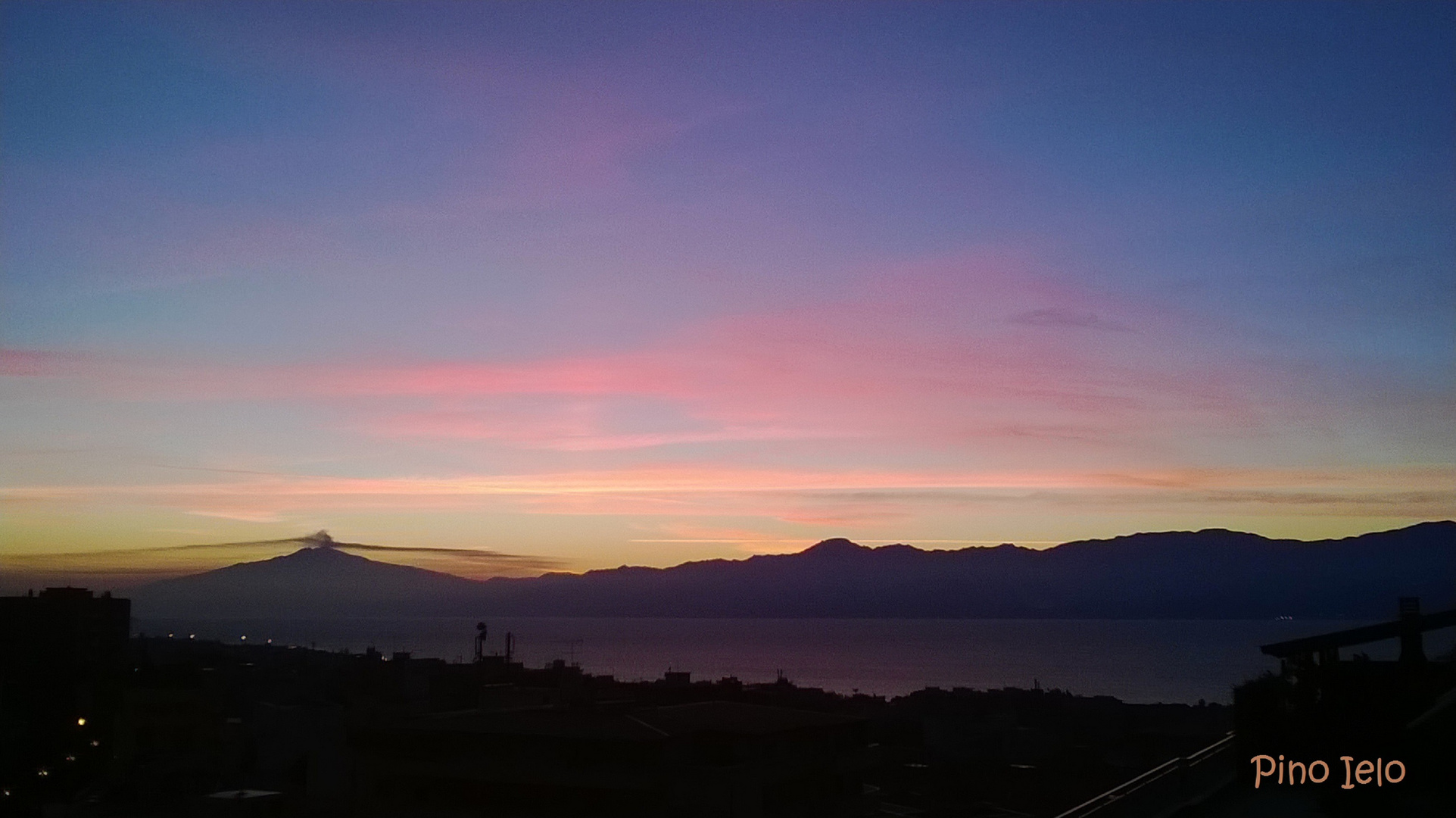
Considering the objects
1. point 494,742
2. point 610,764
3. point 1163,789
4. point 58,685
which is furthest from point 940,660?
point 1163,789

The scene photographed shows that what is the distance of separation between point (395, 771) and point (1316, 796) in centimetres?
1568

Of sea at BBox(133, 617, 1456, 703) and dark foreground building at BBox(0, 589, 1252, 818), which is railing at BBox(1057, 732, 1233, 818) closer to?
dark foreground building at BBox(0, 589, 1252, 818)

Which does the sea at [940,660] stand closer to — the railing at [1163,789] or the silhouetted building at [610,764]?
the silhouetted building at [610,764]

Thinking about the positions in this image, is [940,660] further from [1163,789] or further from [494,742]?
[1163,789]

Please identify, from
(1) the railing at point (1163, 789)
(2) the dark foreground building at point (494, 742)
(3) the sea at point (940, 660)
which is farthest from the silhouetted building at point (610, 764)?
(3) the sea at point (940, 660)

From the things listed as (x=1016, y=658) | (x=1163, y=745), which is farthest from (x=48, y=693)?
(x=1016, y=658)

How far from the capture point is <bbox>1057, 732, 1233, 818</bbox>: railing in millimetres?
6953

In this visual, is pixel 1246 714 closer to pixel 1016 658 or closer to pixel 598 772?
pixel 598 772

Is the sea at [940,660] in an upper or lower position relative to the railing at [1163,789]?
lower

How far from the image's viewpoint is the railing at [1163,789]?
22.8 feet

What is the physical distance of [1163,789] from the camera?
851cm

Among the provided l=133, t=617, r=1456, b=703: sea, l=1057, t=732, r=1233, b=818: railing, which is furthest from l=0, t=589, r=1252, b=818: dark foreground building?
l=133, t=617, r=1456, b=703: sea

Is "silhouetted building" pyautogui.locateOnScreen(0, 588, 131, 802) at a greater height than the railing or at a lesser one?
lesser

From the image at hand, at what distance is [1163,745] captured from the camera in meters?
29.0
